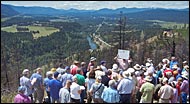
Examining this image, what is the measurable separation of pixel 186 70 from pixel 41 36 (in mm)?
117459

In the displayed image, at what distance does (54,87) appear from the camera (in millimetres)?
8672

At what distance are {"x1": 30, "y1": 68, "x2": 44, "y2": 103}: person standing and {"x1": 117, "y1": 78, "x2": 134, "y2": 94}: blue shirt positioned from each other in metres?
2.22

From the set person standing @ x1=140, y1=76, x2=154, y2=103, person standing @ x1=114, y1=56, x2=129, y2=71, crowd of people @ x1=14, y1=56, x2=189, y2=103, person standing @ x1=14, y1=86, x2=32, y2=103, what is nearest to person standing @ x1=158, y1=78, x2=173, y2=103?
crowd of people @ x1=14, y1=56, x2=189, y2=103

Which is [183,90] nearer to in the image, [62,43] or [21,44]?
[21,44]

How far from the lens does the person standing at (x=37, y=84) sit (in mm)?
9008

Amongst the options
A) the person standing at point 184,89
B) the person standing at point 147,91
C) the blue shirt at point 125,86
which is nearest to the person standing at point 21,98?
the blue shirt at point 125,86

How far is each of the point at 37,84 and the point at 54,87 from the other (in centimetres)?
65

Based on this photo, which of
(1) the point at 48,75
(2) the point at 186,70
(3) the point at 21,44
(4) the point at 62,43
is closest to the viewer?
(1) the point at 48,75

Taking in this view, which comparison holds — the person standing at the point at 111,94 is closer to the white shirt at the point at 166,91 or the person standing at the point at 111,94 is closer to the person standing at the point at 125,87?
the person standing at the point at 125,87

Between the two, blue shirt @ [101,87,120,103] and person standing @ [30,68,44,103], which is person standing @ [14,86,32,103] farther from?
blue shirt @ [101,87,120,103]

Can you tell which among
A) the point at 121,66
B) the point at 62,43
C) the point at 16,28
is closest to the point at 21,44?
the point at 62,43

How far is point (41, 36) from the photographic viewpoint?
12500cm

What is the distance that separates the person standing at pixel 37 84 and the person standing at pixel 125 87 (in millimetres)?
2223

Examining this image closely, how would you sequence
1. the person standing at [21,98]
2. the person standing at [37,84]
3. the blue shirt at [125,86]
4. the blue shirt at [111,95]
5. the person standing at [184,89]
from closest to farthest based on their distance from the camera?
the person standing at [21,98], the blue shirt at [111,95], the blue shirt at [125,86], the person standing at [184,89], the person standing at [37,84]
